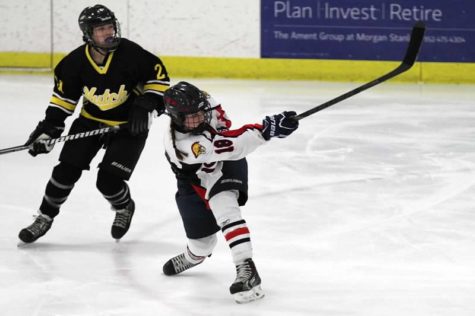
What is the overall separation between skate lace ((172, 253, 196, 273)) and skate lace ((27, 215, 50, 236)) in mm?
696

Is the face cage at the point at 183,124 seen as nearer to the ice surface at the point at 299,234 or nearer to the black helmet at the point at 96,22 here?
the ice surface at the point at 299,234

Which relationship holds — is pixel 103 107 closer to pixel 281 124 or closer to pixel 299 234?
pixel 299 234

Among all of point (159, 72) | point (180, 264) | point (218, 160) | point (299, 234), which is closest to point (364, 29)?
point (299, 234)

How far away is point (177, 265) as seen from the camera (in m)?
3.44

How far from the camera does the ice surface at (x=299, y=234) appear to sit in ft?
10.4

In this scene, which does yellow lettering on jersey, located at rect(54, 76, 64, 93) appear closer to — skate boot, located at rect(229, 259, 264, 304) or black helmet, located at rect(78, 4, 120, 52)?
black helmet, located at rect(78, 4, 120, 52)

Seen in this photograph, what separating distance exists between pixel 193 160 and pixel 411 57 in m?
0.80

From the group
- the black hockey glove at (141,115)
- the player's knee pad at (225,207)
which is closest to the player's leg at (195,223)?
the player's knee pad at (225,207)

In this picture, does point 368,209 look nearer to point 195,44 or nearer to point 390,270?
point 390,270

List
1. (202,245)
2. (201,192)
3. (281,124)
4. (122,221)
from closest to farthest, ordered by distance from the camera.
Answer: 1. (281,124)
2. (201,192)
3. (202,245)
4. (122,221)

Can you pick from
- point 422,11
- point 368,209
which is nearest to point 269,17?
point 422,11

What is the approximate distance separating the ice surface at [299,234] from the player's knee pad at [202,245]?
94mm

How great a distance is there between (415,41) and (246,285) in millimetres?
960

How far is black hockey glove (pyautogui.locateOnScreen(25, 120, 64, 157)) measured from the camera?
12.4 feet
